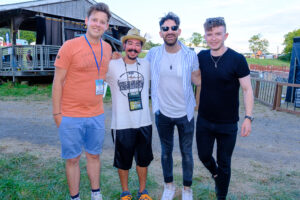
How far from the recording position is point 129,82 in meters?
2.80

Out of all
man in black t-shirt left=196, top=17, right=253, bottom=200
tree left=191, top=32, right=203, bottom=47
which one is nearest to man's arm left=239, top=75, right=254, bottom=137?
man in black t-shirt left=196, top=17, right=253, bottom=200

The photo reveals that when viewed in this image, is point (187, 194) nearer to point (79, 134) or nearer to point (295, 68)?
point (79, 134)

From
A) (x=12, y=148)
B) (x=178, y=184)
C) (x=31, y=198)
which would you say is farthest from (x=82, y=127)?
(x=12, y=148)

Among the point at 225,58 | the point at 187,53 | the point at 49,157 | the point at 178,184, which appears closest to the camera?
the point at 225,58

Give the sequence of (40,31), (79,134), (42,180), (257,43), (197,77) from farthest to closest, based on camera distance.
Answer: (257,43)
(40,31)
(42,180)
(197,77)
(79,134)

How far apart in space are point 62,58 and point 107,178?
1.96m

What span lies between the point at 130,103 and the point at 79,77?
0.64 metres

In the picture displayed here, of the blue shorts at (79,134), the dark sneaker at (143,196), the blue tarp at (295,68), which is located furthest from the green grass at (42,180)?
the blue tarp at (295,68)

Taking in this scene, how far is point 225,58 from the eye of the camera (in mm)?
2631

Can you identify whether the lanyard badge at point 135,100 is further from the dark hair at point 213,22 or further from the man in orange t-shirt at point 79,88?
the dark hair at point 213,22

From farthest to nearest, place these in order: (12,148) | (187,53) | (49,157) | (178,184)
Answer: (12,148) → (49,157) → (178,184) → (187,53)

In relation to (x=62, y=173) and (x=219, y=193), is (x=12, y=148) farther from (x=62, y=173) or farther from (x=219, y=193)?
(x=219, y=193)

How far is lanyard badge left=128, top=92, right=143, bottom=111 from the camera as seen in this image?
281cm

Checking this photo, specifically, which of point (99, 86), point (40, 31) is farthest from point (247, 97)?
point (40, 31)
